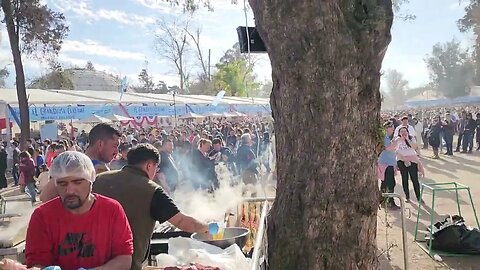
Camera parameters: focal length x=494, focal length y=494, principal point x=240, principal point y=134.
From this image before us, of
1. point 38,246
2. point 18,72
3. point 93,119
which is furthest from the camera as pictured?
point 93,119

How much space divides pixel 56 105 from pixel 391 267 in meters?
16.6

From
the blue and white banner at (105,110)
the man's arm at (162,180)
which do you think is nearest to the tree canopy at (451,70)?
the blue and white banner at (105,110)

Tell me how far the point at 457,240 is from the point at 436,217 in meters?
2.40

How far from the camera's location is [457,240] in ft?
22.5

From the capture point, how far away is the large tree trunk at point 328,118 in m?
3.54

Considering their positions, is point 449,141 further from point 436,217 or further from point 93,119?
point 93,119

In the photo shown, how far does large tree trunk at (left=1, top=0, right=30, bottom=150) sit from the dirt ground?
1319cm

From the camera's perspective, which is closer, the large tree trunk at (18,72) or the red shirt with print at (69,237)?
the red shirt with print at (69,237)

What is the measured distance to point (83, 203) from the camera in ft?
8.96

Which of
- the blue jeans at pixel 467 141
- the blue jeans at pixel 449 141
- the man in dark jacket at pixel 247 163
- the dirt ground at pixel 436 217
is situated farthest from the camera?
the blue jeans at pixel 467 141

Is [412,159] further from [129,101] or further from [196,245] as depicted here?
[129,101]

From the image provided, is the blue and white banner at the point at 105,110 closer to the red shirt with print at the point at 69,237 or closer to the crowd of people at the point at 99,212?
the crowd of people at the point at 99,212

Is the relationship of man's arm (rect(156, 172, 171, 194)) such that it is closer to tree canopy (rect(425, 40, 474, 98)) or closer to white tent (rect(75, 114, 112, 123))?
white tent (rect(75, 114, 112, 123))

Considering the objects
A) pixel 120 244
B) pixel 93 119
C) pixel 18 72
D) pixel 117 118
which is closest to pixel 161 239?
pixel 120 244
